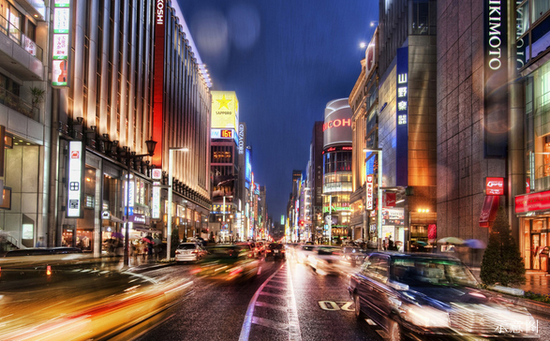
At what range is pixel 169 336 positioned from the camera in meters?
8.38

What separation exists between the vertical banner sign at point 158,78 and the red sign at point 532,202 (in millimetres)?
43812

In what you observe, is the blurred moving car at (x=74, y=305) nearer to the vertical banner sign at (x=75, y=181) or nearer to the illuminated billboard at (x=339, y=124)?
the vertical banner sign at (x=75, y=181)

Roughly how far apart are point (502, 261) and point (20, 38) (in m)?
27.6

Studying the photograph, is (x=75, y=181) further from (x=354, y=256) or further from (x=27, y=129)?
(x=354, y=256)

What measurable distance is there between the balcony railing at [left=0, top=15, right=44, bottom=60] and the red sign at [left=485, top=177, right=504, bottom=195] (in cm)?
2828

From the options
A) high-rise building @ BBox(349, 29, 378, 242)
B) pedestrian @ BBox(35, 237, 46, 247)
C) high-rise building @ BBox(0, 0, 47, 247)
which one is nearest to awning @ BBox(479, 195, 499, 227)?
pedestrian @ BBox(35, 237, 46, 247)

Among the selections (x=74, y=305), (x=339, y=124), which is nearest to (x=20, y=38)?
(x=74, y=305)

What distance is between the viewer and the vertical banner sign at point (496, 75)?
28125 millimetres

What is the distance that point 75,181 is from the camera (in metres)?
32.2

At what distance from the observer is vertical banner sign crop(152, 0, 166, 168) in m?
59.3

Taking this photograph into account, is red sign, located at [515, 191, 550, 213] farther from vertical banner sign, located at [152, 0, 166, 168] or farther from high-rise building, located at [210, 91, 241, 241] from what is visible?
high-rise building, located at [210, 91, 241, 241]

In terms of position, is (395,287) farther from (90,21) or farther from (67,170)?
(90,21)

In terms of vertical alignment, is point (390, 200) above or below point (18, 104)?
below

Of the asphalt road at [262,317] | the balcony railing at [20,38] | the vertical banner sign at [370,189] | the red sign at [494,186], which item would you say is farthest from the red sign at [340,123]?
the asphalt road at [262,317]
